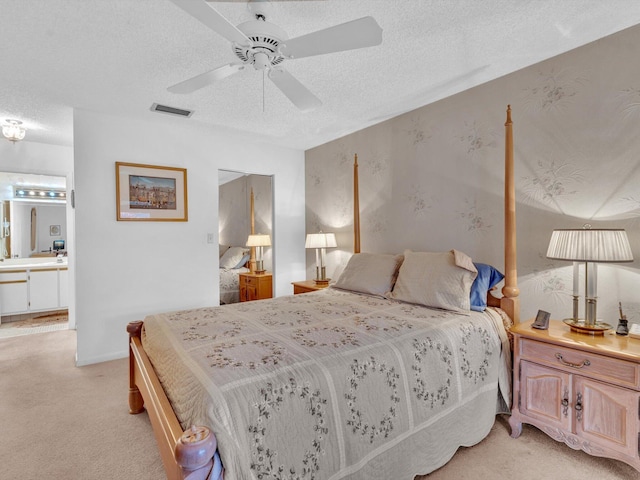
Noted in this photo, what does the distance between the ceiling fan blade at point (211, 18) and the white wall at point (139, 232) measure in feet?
6.98

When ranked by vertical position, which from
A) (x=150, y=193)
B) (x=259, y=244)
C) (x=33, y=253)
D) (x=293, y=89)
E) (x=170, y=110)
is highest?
(x=170, y=110)

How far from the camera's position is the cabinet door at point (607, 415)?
154 cm

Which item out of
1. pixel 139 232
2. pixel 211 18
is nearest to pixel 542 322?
pixel 211 18

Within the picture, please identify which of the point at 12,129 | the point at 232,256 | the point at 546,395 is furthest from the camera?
the point at 232,256

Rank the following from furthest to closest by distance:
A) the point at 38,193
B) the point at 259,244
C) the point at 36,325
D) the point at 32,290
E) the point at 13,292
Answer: the point at 38,193
the point at 32,290
the point at 13,292
the point at 36,325
the point at 259,244

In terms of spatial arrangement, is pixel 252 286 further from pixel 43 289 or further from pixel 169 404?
pixel 43 289

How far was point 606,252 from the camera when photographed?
167 cm

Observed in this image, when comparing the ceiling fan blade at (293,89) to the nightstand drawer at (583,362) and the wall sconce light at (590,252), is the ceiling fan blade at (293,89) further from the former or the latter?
the nightstand drawer at (583,362)

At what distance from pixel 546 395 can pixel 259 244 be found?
3305 mm

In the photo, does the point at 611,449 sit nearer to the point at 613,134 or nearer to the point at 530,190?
the point at 530,190

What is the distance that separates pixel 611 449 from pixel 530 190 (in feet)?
5.13

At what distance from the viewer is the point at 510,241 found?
2.20 m

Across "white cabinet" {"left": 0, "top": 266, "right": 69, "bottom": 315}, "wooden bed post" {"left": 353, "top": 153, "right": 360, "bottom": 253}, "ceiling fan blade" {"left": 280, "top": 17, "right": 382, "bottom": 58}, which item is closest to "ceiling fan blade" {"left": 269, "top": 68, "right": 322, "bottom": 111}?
"ceiling fan blade" {"left": 280, "top": 17, "right": 382, "bottom": 58}

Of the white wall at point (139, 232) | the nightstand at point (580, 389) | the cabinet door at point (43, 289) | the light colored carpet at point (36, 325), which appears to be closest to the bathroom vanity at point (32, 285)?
the cabinet door at point (43, 289)
